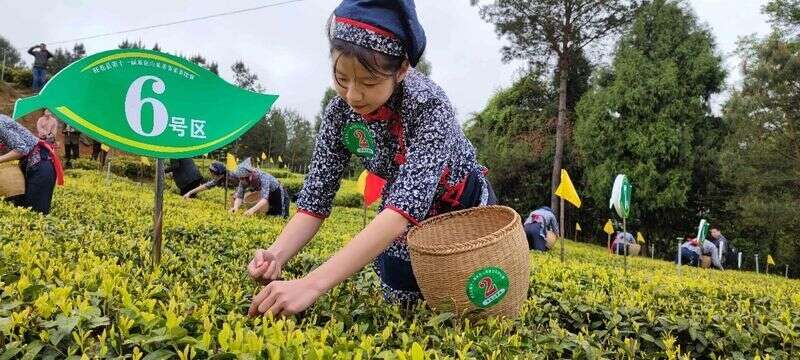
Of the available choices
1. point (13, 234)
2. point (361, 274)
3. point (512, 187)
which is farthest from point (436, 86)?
point (512, 187)

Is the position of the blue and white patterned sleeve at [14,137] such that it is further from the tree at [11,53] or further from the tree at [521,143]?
the tree at [11,53]

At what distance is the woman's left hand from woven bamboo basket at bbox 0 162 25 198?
5037 millimetres

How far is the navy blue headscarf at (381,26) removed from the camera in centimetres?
175

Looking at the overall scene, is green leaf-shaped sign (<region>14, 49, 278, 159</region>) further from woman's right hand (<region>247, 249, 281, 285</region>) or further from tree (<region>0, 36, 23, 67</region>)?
tree (<region>0, 36, 23, 67</region>)

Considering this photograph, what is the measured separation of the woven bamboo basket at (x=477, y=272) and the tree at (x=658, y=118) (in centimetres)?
2218

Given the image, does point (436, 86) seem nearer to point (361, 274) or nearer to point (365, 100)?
point (365, 100)

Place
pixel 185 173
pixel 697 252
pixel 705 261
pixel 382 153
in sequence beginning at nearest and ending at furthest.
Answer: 1. pixel 382 153
2. pixel 185 173
3. pixel 705 261
4. pixel 697 252

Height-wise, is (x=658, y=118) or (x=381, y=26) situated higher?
(x=658, y=118)

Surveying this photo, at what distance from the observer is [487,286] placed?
1868 millimetres

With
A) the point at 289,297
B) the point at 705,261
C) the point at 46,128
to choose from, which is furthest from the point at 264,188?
the point at 705,261

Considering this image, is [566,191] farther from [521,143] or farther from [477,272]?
[521,143]

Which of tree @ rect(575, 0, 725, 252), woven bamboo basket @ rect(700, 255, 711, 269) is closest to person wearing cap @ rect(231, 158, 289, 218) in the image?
woven bamboo basket @ rect(700, 255, 711, 269)

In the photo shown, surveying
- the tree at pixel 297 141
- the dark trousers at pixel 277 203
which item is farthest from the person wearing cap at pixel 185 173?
the tree at pixel 297 141

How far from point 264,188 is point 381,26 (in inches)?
302
